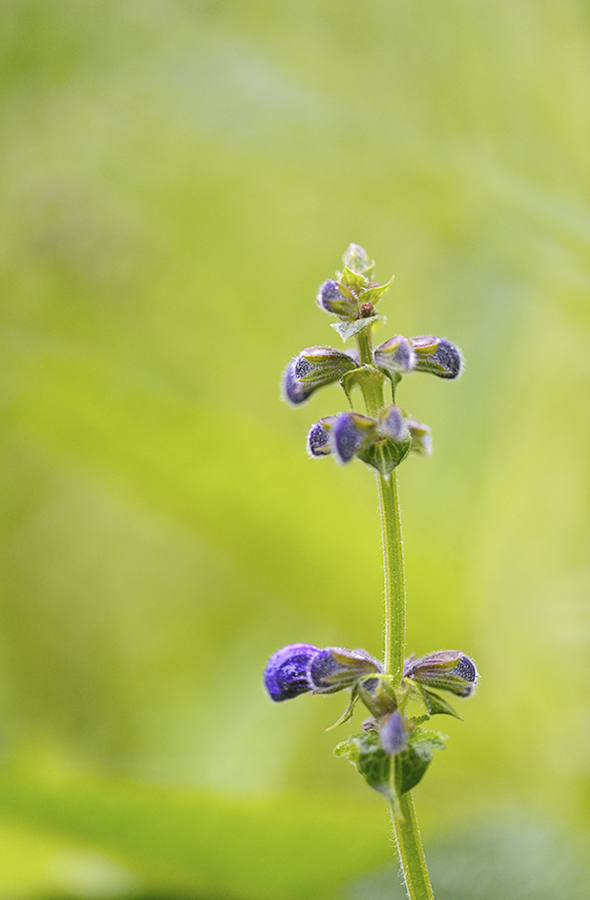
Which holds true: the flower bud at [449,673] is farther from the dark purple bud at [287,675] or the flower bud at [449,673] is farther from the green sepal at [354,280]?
the green sepal at [354,280]

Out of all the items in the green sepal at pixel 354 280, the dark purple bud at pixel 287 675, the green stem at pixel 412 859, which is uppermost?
the green sepal at pixel 354 280

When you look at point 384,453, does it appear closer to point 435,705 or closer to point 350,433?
point 350,433

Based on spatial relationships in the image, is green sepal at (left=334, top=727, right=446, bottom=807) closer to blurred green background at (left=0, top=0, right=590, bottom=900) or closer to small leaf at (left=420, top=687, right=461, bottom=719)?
small leaf at (left=420, top=687, right=461, bottom=719)

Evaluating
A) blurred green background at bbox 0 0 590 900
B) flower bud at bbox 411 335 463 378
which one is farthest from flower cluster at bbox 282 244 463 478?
blurred green background at bbox 0 0 590 900

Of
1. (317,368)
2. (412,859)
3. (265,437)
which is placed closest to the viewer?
(412,859)

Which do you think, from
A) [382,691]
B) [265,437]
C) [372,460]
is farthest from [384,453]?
[265,437]

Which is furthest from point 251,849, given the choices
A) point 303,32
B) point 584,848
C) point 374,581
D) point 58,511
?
point 303,32

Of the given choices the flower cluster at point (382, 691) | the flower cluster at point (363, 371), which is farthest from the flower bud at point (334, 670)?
the flower cluster at point (363, 371)
